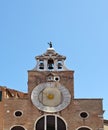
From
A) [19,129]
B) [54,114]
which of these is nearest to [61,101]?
[54,114]

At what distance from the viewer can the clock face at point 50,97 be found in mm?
25359

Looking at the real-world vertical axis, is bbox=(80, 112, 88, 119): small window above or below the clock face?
below

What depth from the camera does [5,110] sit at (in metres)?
25.2

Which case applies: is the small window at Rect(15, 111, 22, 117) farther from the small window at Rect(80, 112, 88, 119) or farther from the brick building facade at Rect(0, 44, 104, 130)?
the small window at Rect(80, 112, 88, 119)

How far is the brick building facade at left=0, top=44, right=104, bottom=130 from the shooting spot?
81.4 feet

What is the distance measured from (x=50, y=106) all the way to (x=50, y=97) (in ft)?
2.08

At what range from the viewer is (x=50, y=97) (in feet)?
84.1

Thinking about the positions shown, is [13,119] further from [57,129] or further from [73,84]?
[73,84]

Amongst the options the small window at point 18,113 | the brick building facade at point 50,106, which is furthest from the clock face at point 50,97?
the small window at point 18,113

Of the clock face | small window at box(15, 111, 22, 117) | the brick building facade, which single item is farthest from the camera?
the clock face

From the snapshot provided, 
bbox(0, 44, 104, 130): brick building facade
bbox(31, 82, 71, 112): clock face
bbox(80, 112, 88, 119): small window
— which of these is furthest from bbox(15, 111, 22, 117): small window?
bbox(80, 112, 88, 119): small window

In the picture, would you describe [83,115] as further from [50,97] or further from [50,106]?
[50,97]

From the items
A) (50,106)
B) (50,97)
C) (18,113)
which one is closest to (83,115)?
(50,106)

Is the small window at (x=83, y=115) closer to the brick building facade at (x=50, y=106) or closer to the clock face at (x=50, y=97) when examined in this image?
the brick building facade at (x=50, y=106)
